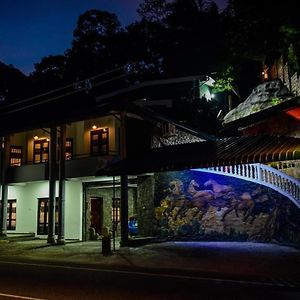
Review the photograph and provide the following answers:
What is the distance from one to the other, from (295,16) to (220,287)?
888 centimetres

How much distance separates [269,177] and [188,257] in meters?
5.86

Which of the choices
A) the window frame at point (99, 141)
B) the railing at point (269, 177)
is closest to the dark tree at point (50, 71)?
the window frame at point (99, 141)

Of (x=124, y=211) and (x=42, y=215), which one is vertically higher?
(x=124, y=211)

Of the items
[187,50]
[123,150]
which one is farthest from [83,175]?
[187,50]

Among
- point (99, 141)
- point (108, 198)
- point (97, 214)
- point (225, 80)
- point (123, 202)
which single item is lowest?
point (97, 214)

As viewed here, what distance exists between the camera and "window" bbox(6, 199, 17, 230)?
3000 cm

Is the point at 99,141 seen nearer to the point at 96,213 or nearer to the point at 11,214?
the point at 96,213

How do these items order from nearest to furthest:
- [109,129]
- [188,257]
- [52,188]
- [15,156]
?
[188,257], [52,188], [109,129], [15,156]

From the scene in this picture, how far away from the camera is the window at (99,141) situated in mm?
25594

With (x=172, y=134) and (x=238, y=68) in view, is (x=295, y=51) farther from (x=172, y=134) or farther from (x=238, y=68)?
(x=238, y=68)

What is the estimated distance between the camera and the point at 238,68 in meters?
34.0

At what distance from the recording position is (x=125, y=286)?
35.0 ft

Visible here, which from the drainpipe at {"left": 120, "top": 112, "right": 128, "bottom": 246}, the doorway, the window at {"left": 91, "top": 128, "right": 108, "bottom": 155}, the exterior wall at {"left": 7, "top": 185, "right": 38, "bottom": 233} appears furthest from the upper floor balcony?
the doorway

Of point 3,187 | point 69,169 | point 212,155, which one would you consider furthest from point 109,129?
point 212,155
